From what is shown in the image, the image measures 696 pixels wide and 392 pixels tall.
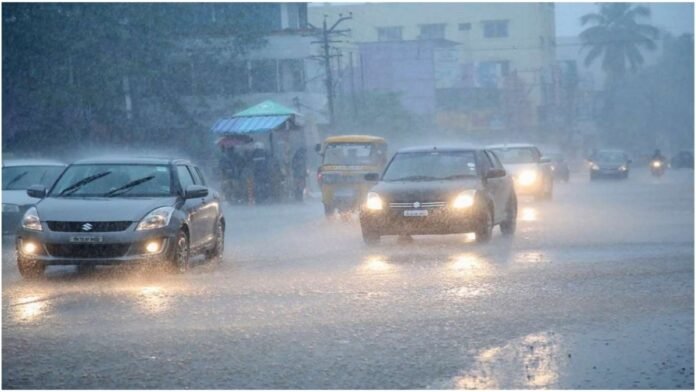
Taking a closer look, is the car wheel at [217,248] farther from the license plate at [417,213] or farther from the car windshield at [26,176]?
the car windshield at [26,176]

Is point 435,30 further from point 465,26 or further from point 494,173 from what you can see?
point 494,173

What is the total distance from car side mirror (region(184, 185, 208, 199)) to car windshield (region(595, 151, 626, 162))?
1611 inches

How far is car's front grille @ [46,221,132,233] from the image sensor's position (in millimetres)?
12938

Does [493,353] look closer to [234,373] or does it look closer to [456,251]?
[234,373]

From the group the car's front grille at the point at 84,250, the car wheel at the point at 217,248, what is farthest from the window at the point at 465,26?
the car's front grille at the point at 84,250

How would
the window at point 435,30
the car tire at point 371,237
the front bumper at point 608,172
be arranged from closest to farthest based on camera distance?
the car tire at point 371,237
the front bumper at point 608,172
the window at point 435,30

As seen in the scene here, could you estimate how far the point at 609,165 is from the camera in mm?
52594

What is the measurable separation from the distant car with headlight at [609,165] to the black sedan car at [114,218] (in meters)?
40.1

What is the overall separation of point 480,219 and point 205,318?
8177mm

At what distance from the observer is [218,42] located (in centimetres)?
5544

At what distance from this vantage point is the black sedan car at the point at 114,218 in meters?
12.9

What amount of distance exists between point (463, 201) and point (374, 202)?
1.39 meters

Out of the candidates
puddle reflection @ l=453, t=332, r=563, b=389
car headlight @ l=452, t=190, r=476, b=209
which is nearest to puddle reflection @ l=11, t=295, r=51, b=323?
puddle reflection @ l=453, t=332, r=563, b=389

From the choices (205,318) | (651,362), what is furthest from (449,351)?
(205,318)
